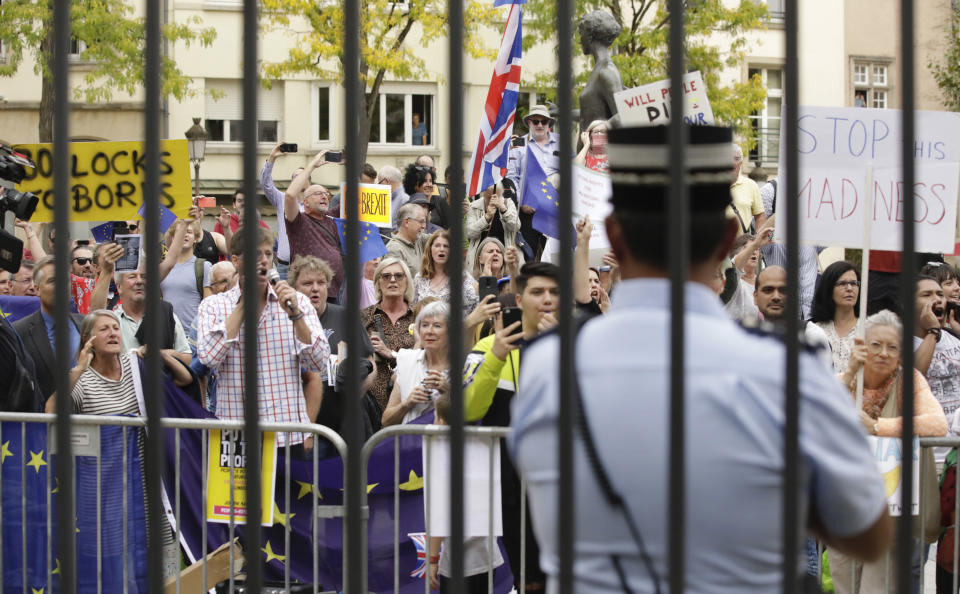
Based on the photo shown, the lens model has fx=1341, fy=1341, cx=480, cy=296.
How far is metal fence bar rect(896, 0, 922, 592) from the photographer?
1799mm

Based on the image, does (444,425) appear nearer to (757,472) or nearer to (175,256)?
(175,256)

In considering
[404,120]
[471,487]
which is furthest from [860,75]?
[471,487]

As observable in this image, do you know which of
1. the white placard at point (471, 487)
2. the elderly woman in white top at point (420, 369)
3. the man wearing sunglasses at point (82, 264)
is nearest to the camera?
the white placard at point (471, 487)

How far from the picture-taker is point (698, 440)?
179 centimetres

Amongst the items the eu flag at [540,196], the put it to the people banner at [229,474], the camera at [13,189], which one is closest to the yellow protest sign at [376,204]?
the eu flag at [540,196]

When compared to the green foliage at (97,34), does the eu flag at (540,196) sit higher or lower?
lower

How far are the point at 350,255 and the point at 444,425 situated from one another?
13.0ft

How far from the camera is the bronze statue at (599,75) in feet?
40.2

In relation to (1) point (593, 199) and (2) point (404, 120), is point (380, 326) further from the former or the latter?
(2) point (404, 120)

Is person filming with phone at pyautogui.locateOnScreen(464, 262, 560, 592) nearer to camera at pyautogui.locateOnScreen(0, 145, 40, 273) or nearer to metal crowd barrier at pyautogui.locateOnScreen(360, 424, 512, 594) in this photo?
metal crowd barrier at pyautogui.locateOnScreen(360, 424, 512, 594)

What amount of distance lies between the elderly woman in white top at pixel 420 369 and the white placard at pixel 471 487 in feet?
2.53

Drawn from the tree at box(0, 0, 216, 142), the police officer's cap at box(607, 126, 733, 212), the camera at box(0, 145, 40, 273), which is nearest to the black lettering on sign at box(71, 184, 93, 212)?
the camera at box(0, 145, 40, 273)

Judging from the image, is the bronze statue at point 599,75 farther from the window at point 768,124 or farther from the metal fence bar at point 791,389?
the window at point 768,124

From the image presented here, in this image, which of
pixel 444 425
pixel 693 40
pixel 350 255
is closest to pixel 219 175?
pixel 693 40
